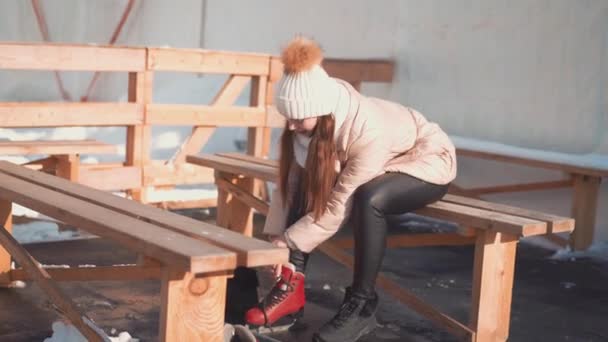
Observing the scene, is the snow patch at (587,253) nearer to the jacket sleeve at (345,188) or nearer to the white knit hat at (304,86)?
the jacket sleeve at (345,188)

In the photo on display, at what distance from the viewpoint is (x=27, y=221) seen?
6289 millimetres

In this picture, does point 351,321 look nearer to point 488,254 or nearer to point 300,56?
point 488,254

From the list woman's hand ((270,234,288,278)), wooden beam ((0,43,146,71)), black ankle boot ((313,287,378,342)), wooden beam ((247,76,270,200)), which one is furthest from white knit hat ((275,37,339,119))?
wooden beam ((247,76,270,200))

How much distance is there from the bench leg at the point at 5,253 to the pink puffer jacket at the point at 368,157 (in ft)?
4.05

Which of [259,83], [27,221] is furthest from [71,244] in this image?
→ [259,83]

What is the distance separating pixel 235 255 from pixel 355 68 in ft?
15.2

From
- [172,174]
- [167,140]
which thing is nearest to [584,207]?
→ [172,174]

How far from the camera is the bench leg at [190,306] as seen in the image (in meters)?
2.93

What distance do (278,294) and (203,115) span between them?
3.09 meters

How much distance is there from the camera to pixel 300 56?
378cm

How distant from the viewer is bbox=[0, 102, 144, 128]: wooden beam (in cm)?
599

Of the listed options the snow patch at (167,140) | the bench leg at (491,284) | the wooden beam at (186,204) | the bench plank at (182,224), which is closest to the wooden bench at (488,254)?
the bench leg at (491,284)

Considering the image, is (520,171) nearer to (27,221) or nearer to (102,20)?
(27,221)

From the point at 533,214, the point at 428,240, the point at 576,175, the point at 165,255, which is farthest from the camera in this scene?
the point at 576,175
